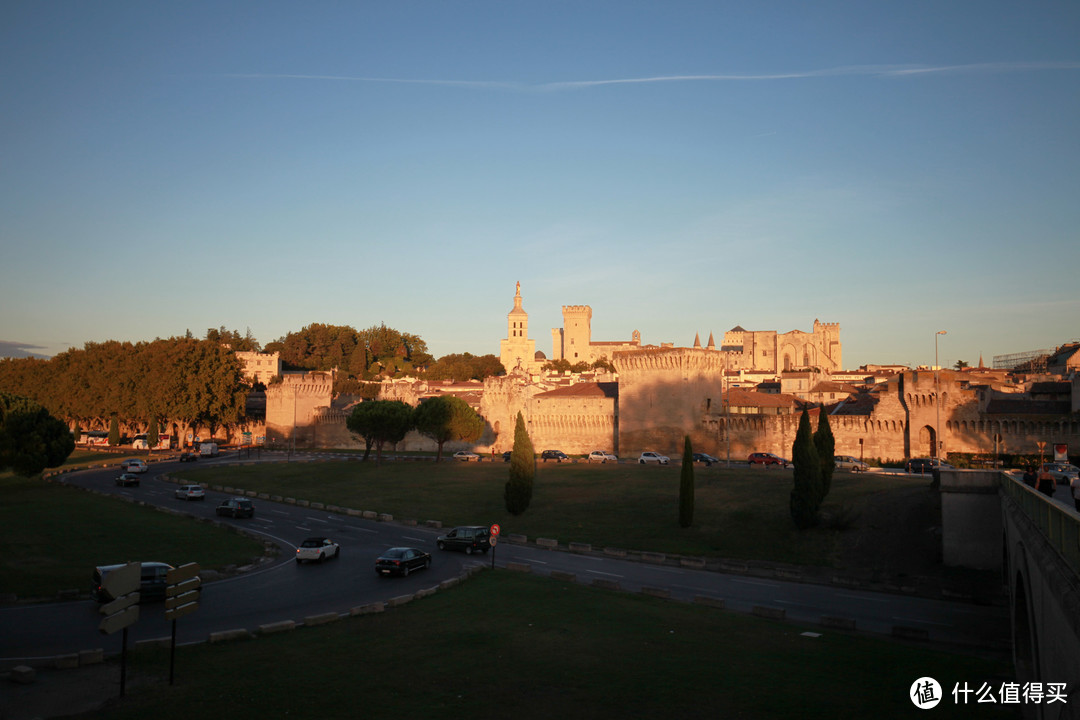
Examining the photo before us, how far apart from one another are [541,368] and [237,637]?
142 m

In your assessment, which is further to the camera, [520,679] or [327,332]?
[327,332]

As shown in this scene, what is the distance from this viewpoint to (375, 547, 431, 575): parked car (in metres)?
26.6

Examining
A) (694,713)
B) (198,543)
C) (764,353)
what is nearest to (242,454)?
(198,543)

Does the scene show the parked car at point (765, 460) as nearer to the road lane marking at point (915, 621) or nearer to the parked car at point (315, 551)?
the road lane marking at point (915, 621)

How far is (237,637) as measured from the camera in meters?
18.1

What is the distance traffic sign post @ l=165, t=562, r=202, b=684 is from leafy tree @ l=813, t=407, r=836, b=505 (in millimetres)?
29108

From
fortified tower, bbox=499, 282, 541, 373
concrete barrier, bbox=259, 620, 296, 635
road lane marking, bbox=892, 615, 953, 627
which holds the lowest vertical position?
road lane marking, bbox=892, 615, 953, 627

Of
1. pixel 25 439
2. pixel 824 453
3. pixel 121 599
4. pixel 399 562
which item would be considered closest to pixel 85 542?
pixel 399 562

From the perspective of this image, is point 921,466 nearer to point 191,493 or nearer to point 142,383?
point 191,493

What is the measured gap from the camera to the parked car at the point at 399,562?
87.4 ft

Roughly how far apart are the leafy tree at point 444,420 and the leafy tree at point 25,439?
2741cm

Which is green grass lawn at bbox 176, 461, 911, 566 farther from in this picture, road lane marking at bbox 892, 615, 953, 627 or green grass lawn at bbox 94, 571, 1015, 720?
green grass lawn at bbox 94, 571, 1015, 720

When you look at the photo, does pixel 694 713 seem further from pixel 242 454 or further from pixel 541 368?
pixel 541 368

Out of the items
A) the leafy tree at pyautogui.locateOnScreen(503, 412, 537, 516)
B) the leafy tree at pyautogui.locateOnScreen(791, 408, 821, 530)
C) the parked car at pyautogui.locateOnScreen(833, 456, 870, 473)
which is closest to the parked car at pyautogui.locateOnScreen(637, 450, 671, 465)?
the parked car at pyautogui.locateOnScreen(833, 456, 870, 473)
